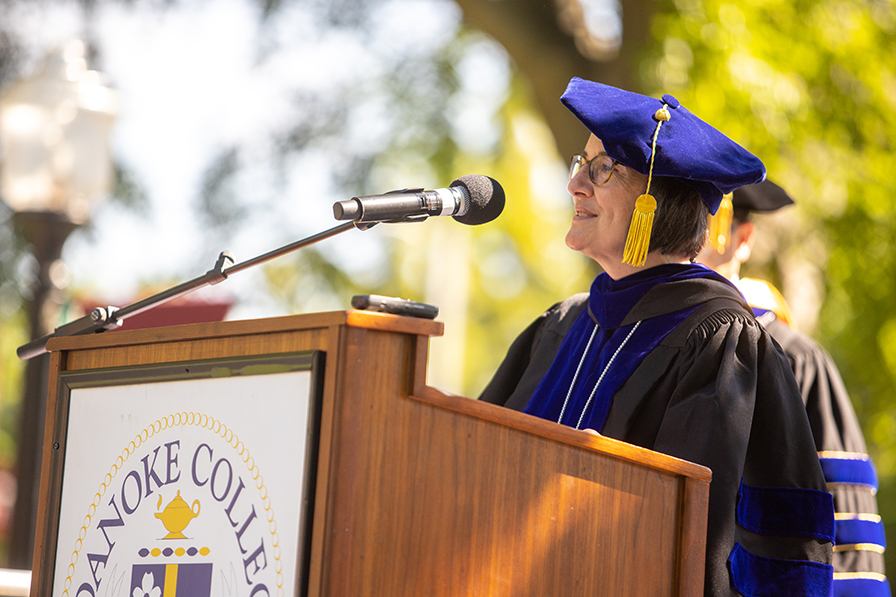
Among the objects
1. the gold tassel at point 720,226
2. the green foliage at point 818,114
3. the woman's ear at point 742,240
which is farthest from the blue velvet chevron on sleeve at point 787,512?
the green foliage at point 818,114

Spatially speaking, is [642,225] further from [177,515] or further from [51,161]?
[51,161]

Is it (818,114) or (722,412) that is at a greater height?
(818,114)

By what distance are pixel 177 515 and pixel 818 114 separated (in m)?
5.04

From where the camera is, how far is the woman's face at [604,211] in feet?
8.25

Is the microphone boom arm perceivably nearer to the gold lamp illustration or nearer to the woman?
the gold lamp illustration

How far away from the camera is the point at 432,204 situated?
1.91 meters

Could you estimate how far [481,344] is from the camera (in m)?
30.5

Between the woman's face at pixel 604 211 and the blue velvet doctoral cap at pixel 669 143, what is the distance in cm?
9

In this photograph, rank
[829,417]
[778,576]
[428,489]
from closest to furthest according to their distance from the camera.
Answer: [428,489], [778,576], [829,417]

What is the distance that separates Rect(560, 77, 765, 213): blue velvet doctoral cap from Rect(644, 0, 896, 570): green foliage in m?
2.86

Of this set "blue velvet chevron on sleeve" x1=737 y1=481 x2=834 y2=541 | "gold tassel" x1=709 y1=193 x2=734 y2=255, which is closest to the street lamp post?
"gold tassel" x1=709 y1=193 x2=734 y2=255

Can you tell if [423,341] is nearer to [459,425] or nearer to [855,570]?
[459,425]

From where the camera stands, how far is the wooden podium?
54.9 inches

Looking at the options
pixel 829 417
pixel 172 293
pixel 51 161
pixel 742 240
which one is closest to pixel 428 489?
pixel 172 293
